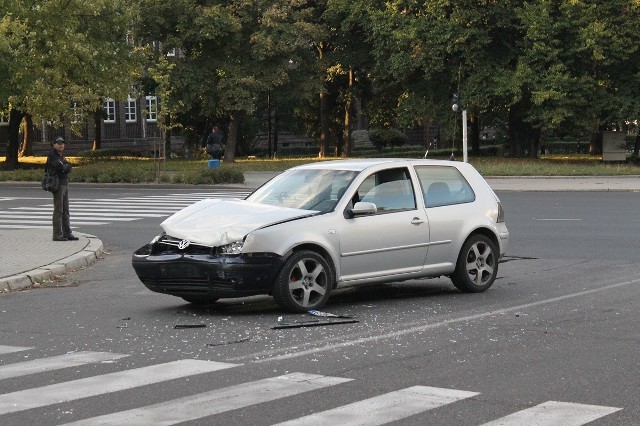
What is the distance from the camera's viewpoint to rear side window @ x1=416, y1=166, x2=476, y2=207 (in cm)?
1304

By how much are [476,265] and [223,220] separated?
3.06 meters

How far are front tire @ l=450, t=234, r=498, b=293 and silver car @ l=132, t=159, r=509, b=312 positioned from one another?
13 millimetres

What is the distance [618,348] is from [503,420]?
2821 millimetres

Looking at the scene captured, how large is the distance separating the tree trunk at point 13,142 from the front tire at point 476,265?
40.5 meters

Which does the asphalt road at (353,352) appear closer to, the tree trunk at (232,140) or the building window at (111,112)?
the tree trunk at (232,140)

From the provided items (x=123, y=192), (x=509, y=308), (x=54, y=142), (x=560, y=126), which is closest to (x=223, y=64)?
(x=560, y=126)

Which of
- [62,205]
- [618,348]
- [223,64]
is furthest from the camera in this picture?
[223,64]

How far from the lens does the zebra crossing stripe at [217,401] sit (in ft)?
23.3

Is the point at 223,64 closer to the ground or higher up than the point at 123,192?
higher up

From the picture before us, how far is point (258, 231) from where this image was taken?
1144cm

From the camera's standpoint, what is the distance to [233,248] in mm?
11406

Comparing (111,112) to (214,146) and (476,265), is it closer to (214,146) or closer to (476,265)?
(214,146)

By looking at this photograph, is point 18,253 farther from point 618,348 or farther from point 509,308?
point 618,348

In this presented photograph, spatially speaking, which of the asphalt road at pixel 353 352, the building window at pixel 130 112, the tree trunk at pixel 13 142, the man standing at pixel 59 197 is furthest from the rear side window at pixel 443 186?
the building window at pixel 130 112
